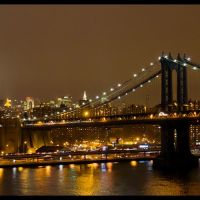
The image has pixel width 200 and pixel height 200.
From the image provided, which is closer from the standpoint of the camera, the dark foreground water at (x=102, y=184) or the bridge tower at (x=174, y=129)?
the dark foreground water at (x=102, y=184)

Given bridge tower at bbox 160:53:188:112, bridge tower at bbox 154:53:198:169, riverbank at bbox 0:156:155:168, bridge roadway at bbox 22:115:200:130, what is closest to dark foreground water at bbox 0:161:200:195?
bridge roadway at bbox 22:115:200:130

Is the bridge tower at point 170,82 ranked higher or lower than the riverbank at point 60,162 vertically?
higher

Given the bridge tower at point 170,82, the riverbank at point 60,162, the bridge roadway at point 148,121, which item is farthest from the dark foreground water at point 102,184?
the bridge tower at point 170,82

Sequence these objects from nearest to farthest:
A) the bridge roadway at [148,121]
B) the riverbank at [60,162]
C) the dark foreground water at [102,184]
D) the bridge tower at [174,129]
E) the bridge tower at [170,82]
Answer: the dark foreground water at [102,184] < the bridge roadway at [148,121] < the bridge tower at [174,129] < the bridge tower at [170,82] < the riverbank at [60,162]

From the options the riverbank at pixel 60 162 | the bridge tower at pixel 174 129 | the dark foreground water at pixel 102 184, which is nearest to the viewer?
the dark foreground water at pixel 102 184

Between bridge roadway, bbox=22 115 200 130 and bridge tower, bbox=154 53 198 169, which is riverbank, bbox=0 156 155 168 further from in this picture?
bridge tower, bbox=154 53 198 169

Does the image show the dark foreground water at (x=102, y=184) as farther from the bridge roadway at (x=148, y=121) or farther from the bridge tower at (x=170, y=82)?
the bridge tower at (x=170, y=82)

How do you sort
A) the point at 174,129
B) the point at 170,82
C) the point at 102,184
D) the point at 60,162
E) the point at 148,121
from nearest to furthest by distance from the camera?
the point at 102,184 → the point at 148,121 → the point at 174,129 → the point at 170,82 → the point at 60,162

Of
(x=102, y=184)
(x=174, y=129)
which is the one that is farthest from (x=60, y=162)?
(x=102, y=184)

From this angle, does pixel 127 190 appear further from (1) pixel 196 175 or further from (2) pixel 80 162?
(2) pixel 80 162

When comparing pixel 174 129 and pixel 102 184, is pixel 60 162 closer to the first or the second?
pixel 174 129
